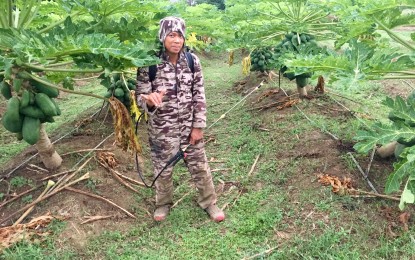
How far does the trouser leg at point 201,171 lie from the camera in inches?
124

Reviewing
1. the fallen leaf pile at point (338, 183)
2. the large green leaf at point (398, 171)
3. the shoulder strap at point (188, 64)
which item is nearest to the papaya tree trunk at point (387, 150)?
the fallen leaf pile at point (338, 183)

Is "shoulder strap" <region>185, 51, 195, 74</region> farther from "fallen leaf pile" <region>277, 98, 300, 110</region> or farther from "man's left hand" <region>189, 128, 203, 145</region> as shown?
"fallen leaf pile" <region>277, 98, 300, 110</region>

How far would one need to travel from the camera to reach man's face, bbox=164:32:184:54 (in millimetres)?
2818

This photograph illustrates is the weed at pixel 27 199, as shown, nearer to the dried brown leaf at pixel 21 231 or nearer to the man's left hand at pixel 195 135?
the dried brown leaf at pixel 21 231

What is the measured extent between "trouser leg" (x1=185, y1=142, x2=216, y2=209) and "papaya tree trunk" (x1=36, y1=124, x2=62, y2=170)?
4.04 feet

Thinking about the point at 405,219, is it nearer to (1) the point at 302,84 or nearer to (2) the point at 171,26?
(2) the point at 171,26

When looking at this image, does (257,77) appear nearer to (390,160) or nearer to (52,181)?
(390,160)

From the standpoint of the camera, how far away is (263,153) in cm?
433

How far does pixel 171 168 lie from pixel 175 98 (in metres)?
0.59

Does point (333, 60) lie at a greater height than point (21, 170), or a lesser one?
greater

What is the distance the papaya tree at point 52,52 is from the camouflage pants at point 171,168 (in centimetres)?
58

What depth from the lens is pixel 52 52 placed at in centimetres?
235

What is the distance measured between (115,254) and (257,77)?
5.08 meters

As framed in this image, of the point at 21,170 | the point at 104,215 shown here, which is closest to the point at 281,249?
the point at 104,215
